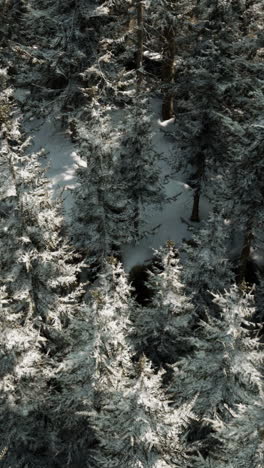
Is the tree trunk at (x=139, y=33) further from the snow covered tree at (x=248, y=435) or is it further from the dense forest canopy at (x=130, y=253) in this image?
the snow covered tree at (x=248, y=435)

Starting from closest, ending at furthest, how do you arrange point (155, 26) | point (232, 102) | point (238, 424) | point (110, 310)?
point (238, 424) < point (110, 310) < point (232, 102) < point (155, 26)

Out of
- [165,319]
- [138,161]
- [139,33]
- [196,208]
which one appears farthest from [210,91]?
[165,319]

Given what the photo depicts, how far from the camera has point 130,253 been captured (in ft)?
82.1

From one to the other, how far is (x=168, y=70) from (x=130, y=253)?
42.6 ft

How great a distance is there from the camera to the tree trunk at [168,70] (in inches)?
1069

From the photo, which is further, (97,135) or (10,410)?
(97,135)

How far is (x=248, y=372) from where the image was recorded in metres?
12.4

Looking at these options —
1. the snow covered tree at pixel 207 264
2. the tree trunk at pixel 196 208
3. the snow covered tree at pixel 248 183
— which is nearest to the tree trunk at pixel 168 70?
the tree trunk at pixel 196 208

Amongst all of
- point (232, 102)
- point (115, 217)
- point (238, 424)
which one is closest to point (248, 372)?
point (238, 424)

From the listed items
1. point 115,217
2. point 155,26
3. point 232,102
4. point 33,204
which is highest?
point 155,26

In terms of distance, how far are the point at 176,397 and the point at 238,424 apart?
5.39m

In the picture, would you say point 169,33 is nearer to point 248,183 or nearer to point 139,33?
point 139,33

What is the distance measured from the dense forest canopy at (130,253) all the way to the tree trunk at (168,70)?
0.49 feet

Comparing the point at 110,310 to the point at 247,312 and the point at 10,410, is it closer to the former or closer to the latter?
the point at 247,312
